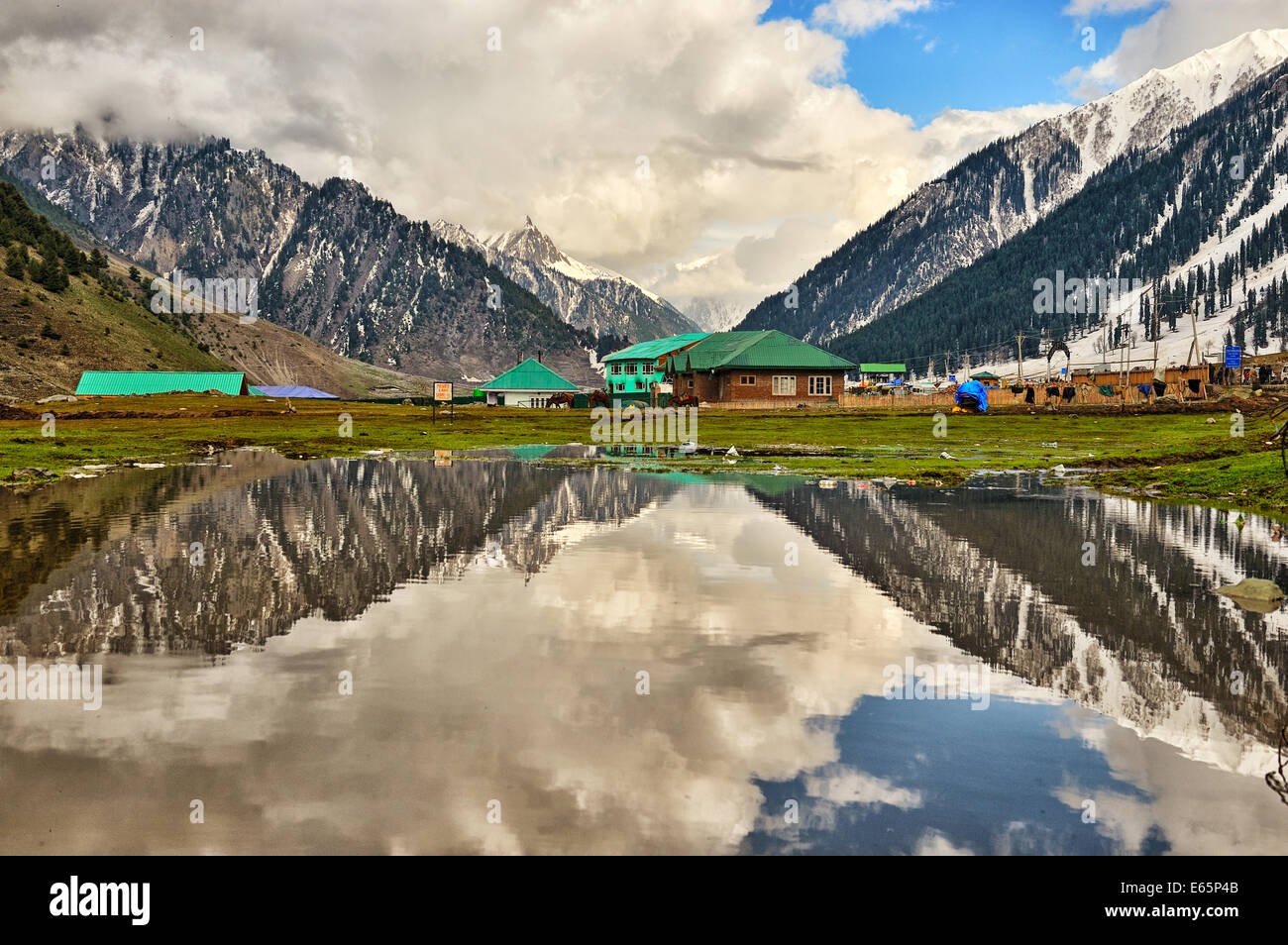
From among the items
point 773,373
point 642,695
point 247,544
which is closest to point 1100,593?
point 642,695

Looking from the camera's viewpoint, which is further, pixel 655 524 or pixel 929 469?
pixel 929 469

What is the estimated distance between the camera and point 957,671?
1109cm

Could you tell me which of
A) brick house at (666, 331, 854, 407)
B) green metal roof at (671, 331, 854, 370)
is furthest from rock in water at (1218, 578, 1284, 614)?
brick house at (666, 331, 854, 407)

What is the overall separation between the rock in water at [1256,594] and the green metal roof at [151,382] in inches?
6285

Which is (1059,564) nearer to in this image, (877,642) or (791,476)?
(877,642)

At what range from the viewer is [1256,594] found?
594 inches

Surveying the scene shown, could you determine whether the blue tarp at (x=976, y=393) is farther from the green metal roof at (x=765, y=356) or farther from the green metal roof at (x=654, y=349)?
the green metal roof at (x=654, y=349)

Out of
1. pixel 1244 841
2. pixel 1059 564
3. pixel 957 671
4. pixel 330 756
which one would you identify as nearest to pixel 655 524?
pixel 1059 564

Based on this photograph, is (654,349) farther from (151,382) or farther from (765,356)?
(151,382)

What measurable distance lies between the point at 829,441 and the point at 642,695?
56.3 m

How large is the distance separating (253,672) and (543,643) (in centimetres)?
327

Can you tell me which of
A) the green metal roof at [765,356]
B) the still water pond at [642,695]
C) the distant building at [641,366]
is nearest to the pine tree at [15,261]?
the distant building at [641,366]

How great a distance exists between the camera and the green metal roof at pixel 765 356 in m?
120
